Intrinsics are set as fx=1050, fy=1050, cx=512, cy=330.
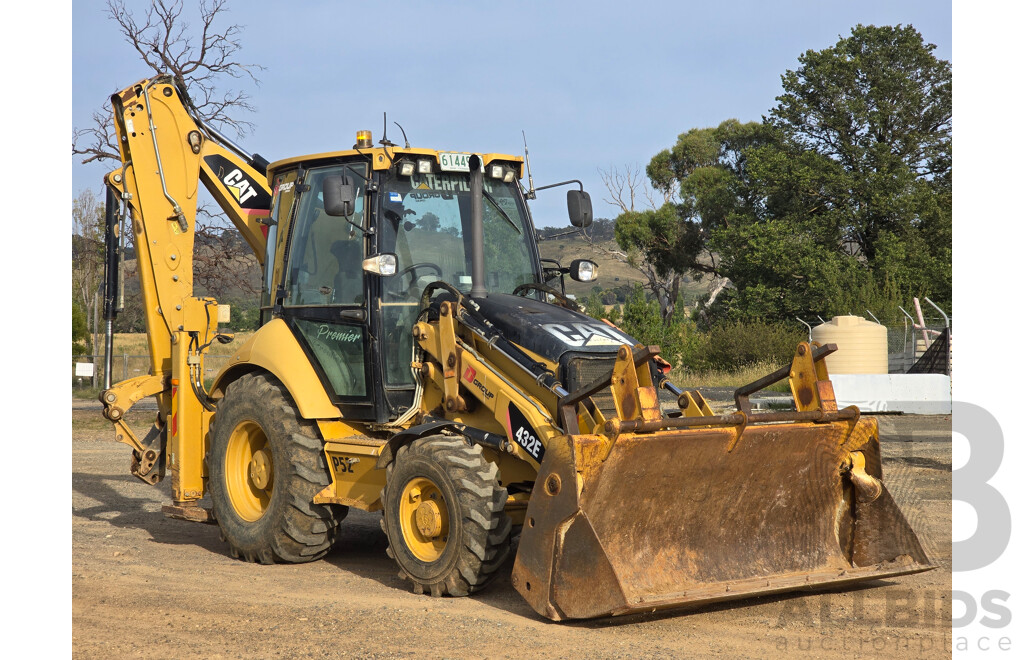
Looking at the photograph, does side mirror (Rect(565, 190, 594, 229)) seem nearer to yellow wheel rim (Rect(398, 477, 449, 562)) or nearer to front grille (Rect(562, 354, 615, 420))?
front grille (Rect(562, 354, 615, 420))

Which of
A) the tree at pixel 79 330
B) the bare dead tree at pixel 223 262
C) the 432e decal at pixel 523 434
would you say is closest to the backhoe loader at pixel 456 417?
the 432e decal at pixel 523 434

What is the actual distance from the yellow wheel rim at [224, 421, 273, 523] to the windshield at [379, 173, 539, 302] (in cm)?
183

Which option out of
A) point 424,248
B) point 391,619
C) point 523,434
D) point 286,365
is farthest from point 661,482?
point 286,365

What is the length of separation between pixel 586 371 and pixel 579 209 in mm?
1835

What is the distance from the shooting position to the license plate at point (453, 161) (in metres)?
7.91

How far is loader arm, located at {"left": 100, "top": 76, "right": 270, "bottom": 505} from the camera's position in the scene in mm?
9586

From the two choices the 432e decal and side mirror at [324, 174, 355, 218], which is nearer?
the 432e decal

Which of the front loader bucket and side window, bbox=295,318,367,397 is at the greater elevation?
side window, bbox=295,318,367,397

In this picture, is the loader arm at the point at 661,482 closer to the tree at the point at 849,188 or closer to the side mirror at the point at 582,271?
the side mirror at the point at 582,271

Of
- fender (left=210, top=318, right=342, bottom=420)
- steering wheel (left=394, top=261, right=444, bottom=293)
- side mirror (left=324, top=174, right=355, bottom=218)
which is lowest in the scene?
fender (left=210, top=318, right=342, bottom=420)

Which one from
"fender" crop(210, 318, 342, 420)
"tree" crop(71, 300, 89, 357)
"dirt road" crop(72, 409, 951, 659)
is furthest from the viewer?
"tree" crop(71, 300, 89, 357)

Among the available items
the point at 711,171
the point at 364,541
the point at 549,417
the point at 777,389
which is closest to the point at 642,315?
the point at 777,389

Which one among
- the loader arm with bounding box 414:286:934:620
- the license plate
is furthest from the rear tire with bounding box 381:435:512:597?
the license plate

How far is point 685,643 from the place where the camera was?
570 centimetres
